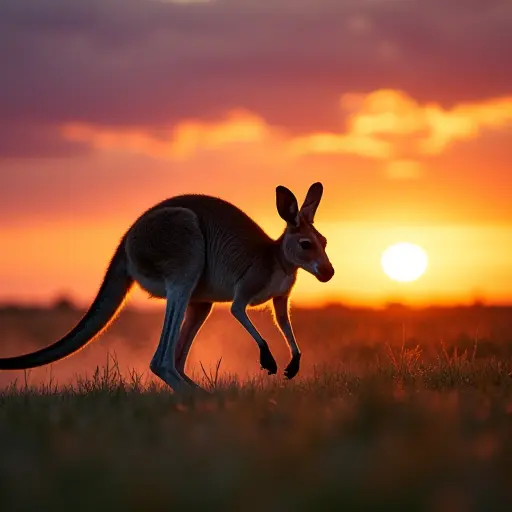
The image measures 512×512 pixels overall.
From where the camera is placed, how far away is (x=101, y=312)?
30.5 ft

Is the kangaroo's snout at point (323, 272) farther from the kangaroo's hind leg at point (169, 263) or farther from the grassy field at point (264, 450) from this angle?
the grassy field at point (264, 450)

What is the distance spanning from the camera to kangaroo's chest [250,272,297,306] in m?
9.31

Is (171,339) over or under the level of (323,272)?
under

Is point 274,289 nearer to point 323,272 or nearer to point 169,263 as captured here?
point 323,272

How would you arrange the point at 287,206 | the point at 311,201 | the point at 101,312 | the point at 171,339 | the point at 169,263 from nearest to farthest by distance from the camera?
the point at 171,339
the point at 169,263
the point at 101,312
the point at 287,206
the point at 311,201

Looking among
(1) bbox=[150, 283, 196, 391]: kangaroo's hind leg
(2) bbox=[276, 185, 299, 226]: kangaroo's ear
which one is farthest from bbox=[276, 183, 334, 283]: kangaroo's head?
(1) bbox=[150, 283, 196, 391]: kangaroo's hind leg

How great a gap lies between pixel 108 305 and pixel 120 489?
5.57 m

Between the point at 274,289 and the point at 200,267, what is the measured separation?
71cm

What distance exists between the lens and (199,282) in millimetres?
9398

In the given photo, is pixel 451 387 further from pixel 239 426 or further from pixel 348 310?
pixel 348 310

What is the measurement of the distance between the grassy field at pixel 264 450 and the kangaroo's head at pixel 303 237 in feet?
7.30

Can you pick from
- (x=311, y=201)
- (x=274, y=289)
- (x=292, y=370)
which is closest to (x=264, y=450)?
(x=292, y=370)

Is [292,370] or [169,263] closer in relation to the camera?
[292,370]

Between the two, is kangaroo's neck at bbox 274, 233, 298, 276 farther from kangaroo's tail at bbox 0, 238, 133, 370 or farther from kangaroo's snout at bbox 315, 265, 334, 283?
kangaroo's tail at bbox 0, 238, 133, 370
